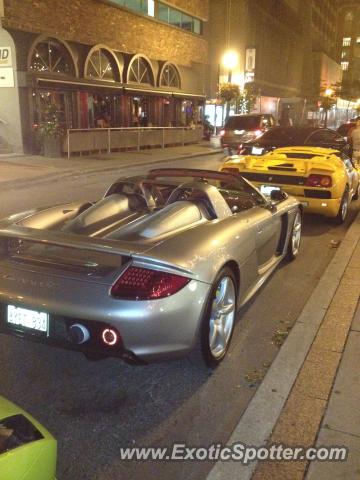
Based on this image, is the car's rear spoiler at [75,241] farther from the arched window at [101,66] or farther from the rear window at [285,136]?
the arched window at [101,66]

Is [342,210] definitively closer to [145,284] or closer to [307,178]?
[307,178]

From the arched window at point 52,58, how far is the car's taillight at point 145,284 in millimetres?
18033

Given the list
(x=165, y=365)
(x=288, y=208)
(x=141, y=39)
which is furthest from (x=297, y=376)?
(x=141, y=39)

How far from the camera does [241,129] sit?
67.0 feet

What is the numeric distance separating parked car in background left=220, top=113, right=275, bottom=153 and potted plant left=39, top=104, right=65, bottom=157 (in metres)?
6.67

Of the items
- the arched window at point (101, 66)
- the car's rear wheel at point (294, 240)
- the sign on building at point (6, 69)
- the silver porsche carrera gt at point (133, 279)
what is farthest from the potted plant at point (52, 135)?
the silver porsche carrera gt at point (133, 279)

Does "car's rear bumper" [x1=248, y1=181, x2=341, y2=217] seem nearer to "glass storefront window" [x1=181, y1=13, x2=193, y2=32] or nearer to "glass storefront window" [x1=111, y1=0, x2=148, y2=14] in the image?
"glass storefront window" [x1=111, y1=0, x2=148, y2=14]

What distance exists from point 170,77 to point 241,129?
11.4 meters

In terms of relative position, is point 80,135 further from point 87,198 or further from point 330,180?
point 330,180

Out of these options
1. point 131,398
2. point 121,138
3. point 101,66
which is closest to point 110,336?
point 131,398

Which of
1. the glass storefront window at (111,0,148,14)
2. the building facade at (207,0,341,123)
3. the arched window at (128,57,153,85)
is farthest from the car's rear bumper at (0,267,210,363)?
the building facade at (207,0,341,123)

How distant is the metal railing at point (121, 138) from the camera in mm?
18453

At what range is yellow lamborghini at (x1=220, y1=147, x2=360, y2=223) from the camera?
7.58 meters

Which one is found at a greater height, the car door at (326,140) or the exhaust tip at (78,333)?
the car door at (326,140)
